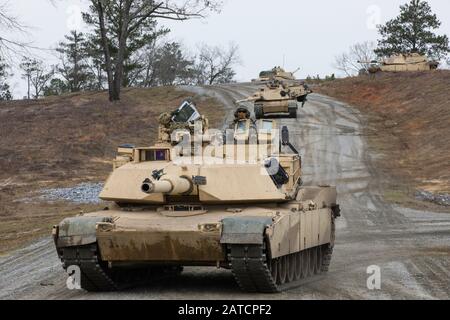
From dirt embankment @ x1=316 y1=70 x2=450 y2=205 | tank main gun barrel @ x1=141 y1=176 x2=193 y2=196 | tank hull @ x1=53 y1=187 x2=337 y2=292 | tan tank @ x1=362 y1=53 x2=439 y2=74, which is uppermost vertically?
tan tank @ x1=362 y1=53 x2=439 y2=74

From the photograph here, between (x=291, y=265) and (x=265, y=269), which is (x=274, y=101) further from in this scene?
(x=265, y=269)

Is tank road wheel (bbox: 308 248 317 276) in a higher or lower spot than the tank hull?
lower

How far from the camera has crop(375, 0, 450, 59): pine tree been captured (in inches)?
2623

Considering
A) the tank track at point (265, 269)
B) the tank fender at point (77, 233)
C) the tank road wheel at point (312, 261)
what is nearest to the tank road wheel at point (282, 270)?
the tank track at point (265, 269)

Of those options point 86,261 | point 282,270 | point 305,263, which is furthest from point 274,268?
point 86,261

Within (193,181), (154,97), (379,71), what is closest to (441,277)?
(193,181)

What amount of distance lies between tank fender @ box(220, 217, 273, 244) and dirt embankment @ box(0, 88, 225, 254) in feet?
27.1

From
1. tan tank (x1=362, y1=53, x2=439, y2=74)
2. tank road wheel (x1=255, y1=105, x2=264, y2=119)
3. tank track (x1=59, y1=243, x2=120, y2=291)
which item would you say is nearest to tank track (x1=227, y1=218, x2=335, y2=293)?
tank track (x1=59, y1=243, x2=120, y2=291)

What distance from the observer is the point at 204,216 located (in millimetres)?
12938

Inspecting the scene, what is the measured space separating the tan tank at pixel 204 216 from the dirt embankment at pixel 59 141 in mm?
6094

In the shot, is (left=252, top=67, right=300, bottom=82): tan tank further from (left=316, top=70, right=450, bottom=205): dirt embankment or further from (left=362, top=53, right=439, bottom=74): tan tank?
(left=362, top=53, right=439, bottom=74): tan tank

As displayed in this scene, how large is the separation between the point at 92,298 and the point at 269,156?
3951mm

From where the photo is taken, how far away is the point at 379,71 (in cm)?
5600

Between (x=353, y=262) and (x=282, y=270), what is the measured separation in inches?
140
